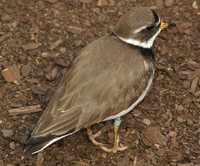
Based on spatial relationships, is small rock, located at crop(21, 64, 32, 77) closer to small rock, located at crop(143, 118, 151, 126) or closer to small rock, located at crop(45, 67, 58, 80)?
small rock, located at crop(45, 67, 58, 80)

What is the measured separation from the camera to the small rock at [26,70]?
17.5 feet

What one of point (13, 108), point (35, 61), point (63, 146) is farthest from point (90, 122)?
point (35, 61)

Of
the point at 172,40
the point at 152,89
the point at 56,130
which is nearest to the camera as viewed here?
the point at 56,130

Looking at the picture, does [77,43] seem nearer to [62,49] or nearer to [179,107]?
[62,49]

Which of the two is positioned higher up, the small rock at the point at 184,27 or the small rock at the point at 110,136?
the small rock at the point at 184,27

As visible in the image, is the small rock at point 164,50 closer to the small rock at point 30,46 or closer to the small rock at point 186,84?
the small rock at point 186,84

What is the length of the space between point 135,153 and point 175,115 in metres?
0.65

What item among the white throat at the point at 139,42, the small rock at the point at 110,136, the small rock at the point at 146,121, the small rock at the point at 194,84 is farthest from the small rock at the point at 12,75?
the small rock at the point at 194,84

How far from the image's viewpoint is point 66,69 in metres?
5.19

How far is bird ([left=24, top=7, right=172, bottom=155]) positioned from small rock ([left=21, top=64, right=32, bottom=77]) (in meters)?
0.87

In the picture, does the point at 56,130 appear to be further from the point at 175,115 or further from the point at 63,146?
the point at 175,115

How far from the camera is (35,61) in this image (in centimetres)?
548

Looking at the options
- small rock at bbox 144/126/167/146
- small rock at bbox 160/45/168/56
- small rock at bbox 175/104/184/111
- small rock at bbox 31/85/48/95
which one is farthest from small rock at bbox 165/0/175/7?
small rock at bbox 31/85/48/95

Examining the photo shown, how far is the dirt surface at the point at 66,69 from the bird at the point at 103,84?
28 cm
